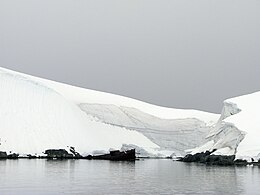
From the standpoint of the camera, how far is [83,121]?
63906mm

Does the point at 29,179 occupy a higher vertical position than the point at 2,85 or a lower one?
lower

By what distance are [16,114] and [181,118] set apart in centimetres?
2816

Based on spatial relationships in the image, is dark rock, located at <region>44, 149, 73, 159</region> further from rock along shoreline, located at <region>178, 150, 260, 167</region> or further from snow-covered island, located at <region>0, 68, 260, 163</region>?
rock along shoreline, located at <region>178, 150, 260, 167</region>

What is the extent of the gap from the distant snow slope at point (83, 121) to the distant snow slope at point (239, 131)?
614 inches

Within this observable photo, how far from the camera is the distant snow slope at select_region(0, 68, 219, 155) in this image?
52.5 m

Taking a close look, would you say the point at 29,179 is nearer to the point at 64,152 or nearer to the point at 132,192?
the point at 132,192

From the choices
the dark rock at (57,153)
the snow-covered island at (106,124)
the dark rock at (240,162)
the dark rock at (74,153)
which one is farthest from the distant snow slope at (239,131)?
the dark rock at (57,153)

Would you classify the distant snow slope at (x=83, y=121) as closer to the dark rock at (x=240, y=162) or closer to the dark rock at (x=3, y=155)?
the dark rock at (x=3, y=155)

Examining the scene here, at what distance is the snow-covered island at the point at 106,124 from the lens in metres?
43.6

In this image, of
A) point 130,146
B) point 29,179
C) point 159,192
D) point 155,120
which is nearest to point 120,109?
point 155,120

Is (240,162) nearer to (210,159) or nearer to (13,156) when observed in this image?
(210,159)

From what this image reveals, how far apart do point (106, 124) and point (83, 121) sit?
4114 mm

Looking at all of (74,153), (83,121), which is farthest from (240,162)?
(83,121)

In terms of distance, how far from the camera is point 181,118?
2916 inches
